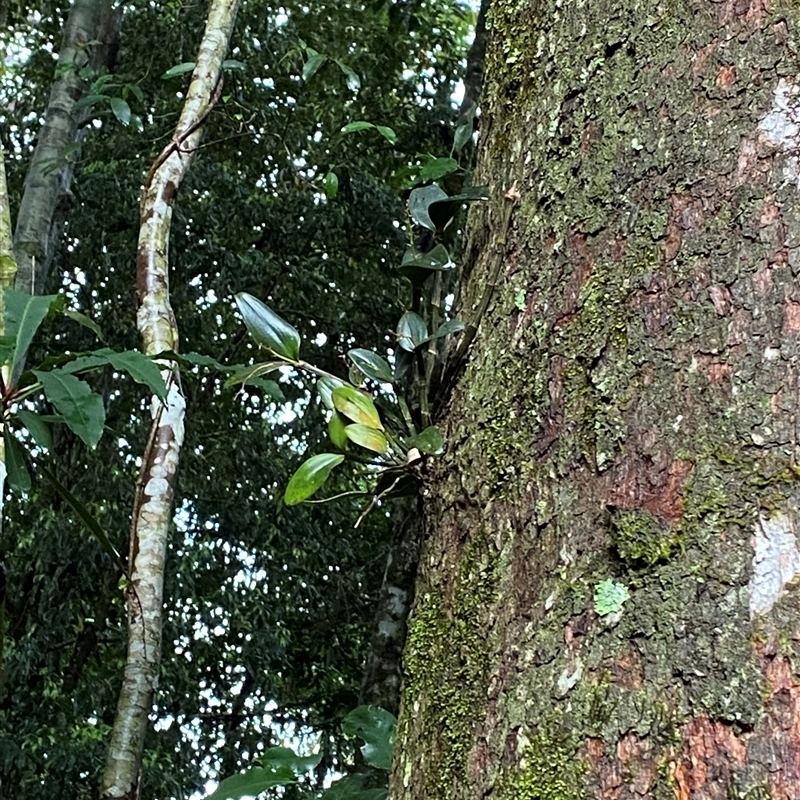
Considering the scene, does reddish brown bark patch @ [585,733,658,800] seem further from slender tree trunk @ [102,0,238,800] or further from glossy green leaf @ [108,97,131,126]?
glossy green leaf @ [108,97,131,126]

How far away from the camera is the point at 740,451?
19.4 inches

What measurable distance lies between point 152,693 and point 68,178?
2335 millimetres

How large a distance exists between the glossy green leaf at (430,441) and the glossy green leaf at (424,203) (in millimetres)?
232

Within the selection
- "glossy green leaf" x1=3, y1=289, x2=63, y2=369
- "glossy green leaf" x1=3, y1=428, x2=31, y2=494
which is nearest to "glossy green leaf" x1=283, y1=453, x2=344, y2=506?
"glossy green leaf" x1=3, y1=289, x2=63, y2=369

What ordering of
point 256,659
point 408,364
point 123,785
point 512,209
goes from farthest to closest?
point 256,659 < point 123,785 < point 408,364 < point 512,209

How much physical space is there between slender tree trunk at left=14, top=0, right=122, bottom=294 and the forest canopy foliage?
0.57 m

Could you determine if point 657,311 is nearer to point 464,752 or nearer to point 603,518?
point 603,518

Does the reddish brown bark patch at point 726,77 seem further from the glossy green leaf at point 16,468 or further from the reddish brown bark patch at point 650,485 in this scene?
the glossy green leaf at point 16,468

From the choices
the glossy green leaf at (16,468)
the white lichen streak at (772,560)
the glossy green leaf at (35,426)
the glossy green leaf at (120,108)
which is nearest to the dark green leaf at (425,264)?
the white lichen streak at (772,560)

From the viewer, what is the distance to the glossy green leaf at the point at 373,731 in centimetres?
94

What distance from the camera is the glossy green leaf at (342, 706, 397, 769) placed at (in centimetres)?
94

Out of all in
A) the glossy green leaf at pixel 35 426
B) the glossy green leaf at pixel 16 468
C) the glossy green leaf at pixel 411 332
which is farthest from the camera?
the glossy green leaf at pixel 16 468

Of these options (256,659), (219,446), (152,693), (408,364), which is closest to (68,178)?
(219,446)

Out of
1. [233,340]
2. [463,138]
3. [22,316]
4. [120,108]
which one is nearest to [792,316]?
[463,138]
